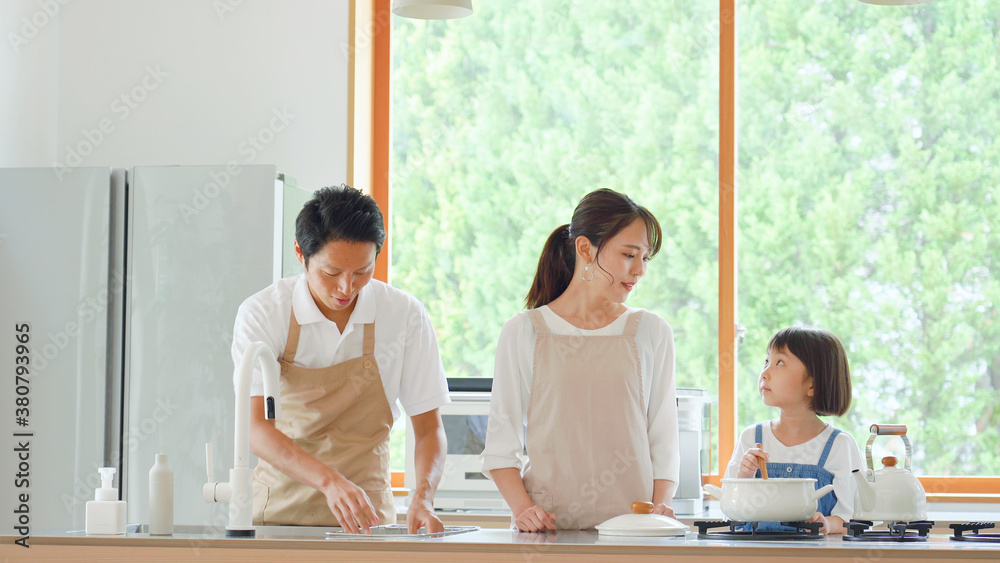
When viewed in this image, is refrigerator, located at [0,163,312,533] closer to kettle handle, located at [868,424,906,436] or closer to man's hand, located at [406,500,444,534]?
man's hand, located at [406,500,444,534]

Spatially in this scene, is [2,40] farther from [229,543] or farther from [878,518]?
[878,518]

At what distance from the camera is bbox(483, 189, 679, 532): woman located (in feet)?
6.15

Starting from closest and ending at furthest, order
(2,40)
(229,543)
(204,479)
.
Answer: (229,543) → (204,479) → (2,40)

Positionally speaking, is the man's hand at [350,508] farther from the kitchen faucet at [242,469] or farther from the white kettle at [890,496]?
the white kettle at [890,496]

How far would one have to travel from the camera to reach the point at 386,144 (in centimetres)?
379

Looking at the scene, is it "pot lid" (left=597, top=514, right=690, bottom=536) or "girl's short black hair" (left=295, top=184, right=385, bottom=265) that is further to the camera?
"girl's short black hair" (left=295, top=184, right=385, bottom=265)

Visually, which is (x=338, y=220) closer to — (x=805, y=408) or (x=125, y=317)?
(x=805, y=408)

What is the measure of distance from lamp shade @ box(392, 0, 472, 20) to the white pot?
133cm

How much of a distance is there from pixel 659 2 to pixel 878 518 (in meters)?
2.44

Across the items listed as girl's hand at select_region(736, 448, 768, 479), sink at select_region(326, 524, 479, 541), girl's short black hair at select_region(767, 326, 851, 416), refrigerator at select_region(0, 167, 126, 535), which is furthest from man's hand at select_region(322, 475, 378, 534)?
refrigerator at select_region(0, 167, 126, 535)

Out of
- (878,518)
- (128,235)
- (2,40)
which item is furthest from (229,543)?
(2,40)

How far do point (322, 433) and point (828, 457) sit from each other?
1.03 m

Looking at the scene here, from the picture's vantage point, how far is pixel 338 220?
1893mm

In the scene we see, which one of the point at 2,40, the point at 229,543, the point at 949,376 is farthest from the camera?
the point at 949,376
